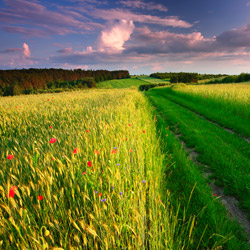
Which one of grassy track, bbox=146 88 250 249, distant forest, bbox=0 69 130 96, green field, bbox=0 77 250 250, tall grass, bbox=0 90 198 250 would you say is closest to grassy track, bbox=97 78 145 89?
distant forest, bbox=0 69 130 96

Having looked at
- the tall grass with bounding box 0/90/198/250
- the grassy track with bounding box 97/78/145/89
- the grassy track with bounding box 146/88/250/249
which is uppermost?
the grassy track with bounding box 97/78/145/89

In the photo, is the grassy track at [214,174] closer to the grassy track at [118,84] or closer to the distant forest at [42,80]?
the distant forest at [42,80]

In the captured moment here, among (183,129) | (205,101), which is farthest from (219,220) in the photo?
(205,101)

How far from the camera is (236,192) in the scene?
116 inches

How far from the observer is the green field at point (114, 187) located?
1284 millimetres

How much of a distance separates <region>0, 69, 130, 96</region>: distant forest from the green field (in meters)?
47.2

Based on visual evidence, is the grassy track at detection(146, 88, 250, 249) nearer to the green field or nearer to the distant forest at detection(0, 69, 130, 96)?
the green field

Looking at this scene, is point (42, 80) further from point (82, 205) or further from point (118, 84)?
point (82, 205)

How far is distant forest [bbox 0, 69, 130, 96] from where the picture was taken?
58.4 meters

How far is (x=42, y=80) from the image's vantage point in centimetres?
7294

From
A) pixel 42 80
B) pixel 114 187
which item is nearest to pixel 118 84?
pixel 42 80

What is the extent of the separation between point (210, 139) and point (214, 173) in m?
2.19

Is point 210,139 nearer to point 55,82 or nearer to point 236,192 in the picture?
point 236,192

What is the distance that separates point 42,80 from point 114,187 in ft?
278
